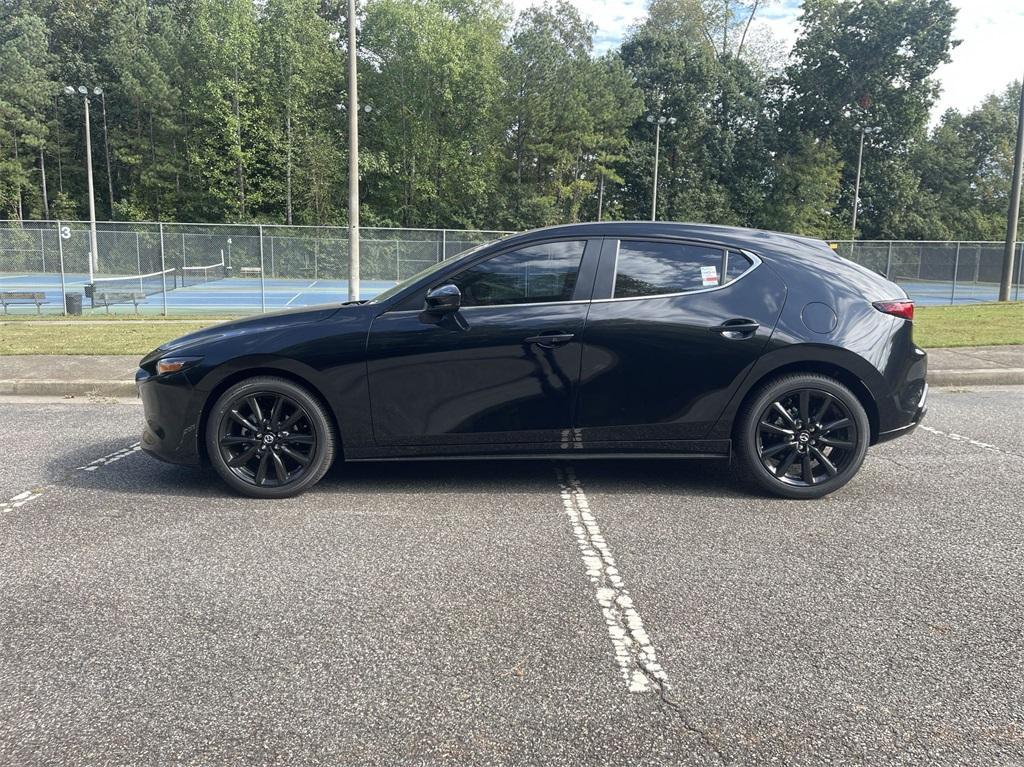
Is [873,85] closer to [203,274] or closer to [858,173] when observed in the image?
[858,173]

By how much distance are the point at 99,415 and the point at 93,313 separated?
14325 mm

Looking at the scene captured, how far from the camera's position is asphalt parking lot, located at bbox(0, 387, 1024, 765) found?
244 cm

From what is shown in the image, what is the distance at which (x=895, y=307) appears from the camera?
15.9ft

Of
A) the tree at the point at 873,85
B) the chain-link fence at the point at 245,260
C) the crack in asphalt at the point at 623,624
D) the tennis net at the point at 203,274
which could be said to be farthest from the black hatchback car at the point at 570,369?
the tree at the point at 873,85

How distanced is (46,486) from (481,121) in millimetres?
46787

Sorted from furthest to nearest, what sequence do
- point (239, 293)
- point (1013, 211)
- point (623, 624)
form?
1. point (239, 293)
2. point (1013, 211)
3. point (623, 624)

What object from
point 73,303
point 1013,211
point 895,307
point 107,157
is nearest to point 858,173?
point 1013,211

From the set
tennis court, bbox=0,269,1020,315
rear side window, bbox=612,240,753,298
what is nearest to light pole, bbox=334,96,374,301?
tennis court, bbox=0,269,1020,315

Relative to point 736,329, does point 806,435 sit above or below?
below

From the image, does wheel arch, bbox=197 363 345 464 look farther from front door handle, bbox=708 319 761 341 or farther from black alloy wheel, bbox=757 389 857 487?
black alloy wheel, bbox=757 389 857 487

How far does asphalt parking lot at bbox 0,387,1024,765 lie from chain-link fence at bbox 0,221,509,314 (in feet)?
65.2

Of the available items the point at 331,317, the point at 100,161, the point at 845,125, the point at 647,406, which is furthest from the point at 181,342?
the point at 100,161

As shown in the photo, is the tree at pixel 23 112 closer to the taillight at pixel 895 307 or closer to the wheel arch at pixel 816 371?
the wheel arch at pixel 816 371

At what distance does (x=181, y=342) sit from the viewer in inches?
193
